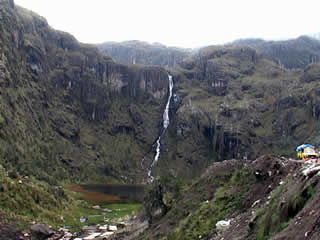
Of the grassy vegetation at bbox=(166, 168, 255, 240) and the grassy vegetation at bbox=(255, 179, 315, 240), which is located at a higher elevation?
the grassy vegetation at bbox=(255, 179, 315, 240)

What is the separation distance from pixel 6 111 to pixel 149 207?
397 feet

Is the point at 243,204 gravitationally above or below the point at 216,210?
above

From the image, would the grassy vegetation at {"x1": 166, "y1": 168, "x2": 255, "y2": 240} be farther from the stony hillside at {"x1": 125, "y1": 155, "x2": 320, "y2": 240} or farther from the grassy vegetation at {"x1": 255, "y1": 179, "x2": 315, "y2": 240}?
the grassy vegetation at {"x1": 255, "y1": 179, "x2": 315, "y2": 240}

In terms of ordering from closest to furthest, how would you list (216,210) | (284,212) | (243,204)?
(284,212) → (243,204) → (216,210)

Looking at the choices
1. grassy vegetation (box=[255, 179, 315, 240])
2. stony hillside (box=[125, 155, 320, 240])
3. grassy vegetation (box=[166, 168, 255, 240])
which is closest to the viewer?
stony hillside (box=[125, 155, 320, 240])

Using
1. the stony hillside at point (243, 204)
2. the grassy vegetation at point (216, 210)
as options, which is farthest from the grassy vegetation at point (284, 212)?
the grassy vegetation at point (216, 210)

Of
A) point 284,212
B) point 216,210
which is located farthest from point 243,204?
point 284,212

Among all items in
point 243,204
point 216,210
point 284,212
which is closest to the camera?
point 284,212

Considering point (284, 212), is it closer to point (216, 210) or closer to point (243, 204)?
point (243, 204)

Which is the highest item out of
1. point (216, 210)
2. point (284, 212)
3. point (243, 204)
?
point (284, 212)

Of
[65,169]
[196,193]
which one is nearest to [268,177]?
[196,193]

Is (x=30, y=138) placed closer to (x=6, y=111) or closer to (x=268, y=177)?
(x=6, y=111)

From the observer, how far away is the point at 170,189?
40750 mm

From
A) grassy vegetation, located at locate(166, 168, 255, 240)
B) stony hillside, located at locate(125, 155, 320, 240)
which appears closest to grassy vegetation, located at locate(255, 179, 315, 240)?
stony hillside, located at locate(125, 155, 320, 240)
